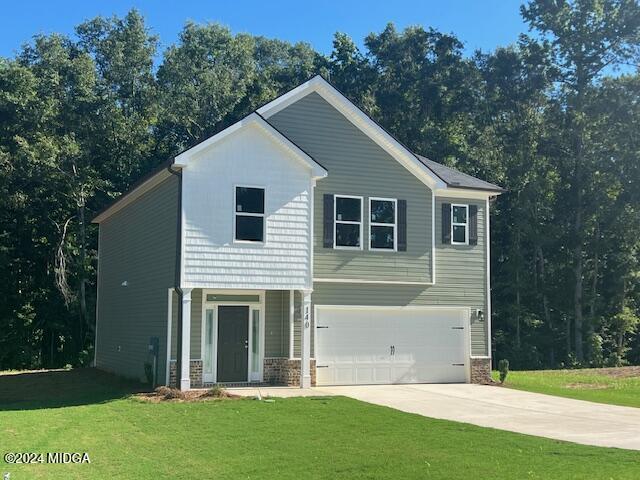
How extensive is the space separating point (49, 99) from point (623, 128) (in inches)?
1093

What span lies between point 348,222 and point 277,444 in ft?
33.8

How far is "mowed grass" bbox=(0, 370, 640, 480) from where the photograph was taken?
8.87 m

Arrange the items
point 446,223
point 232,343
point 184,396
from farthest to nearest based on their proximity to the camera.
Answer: point 446,223 < point 232,343 < point 184,396

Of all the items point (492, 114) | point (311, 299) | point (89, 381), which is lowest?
point (89, 381)

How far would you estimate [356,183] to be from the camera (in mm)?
20531

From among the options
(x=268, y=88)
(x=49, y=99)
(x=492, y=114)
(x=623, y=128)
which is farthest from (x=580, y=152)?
(x=49, y=99)

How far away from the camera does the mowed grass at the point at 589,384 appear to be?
18203mm

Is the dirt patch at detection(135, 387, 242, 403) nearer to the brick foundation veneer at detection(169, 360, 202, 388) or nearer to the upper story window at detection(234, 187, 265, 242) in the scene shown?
the brick foundation veneer at detection(169, 360, 202, 388)

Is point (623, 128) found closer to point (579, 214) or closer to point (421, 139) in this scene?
point (579, 214)

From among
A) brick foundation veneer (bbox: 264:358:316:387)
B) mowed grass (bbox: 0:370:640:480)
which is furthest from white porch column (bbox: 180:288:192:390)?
brick foundation veneer (bbox: 264:358:316:387)

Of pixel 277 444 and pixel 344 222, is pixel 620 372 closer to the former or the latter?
pixel 344 222

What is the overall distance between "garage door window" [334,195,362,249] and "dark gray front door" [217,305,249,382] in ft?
11.0

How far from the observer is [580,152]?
36.8 m

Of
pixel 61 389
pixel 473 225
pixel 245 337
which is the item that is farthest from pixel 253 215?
pixel 473 225
